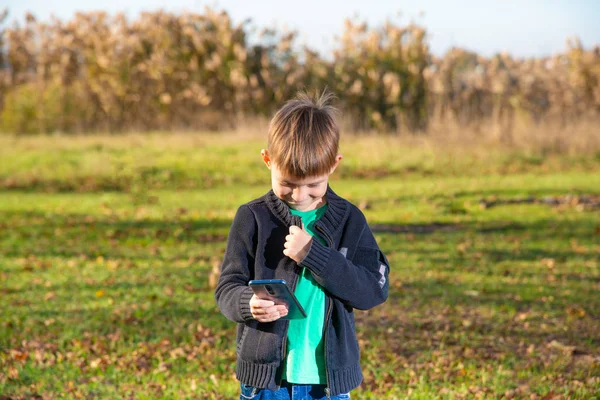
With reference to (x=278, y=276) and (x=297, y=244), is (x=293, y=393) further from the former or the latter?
(x=297, y=244)

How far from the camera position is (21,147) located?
60.3 ft

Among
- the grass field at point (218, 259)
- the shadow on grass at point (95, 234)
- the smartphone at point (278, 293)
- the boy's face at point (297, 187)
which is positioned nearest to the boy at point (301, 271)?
the boy's face at point (297, 187)

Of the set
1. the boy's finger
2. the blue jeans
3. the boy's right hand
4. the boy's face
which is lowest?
the blue jeans

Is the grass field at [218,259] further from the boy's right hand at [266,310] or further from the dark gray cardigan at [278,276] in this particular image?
the boy's right hand at [266,310]

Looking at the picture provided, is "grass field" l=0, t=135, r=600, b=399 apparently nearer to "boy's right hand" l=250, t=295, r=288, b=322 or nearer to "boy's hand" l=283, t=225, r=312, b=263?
"boy's right hand" l=250, t=295, r=288, b=322

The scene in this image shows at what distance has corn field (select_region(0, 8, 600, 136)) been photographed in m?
20.8

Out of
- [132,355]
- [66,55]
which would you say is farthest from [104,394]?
[66,55]

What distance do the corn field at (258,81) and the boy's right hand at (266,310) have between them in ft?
59.2

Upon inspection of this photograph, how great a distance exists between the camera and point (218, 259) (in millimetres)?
8875

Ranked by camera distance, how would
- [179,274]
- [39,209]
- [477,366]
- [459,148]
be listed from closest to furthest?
1. [477,366]
2. [179,274]
3. [39,209]
4. [459,148]

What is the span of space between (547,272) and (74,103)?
17.3m

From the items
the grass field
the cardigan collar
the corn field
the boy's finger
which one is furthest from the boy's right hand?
the corn field

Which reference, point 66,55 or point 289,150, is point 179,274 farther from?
point 66,55

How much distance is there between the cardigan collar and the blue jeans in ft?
1.85
